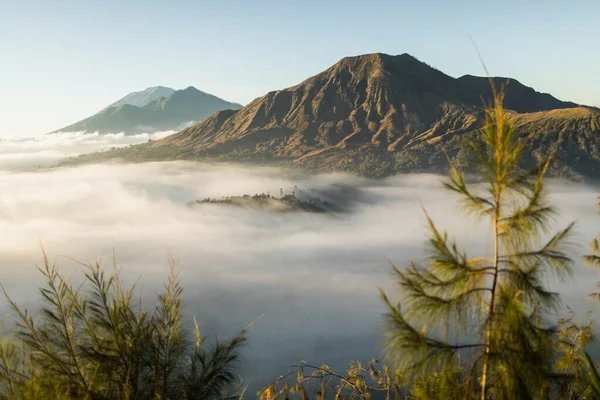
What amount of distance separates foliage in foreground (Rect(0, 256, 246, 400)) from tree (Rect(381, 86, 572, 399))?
3961 millimetres

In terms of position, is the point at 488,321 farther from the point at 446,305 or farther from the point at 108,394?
the point at 108,394

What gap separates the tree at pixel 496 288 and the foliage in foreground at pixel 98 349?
396 centimetres

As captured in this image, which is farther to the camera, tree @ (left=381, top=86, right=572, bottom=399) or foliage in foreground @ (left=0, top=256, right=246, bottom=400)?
foliage in foreground @ (left=0, top=256, right=246, bottom=400)

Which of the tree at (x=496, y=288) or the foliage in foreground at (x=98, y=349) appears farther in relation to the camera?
the foliage in foreground at (x=98, y=349)

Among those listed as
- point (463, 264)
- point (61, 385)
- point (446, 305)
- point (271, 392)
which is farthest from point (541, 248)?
point (61, 385)

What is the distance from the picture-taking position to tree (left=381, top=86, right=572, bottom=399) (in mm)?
6426

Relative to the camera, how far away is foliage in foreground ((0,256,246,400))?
7246 millimetres

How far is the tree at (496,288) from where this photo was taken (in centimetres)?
643

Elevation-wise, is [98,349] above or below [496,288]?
below

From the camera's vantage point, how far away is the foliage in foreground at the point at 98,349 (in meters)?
7.25

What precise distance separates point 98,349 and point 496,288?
6.18m

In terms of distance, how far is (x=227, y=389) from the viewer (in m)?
9.36

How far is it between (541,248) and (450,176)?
5.07 ft

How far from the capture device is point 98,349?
7.82 meters
